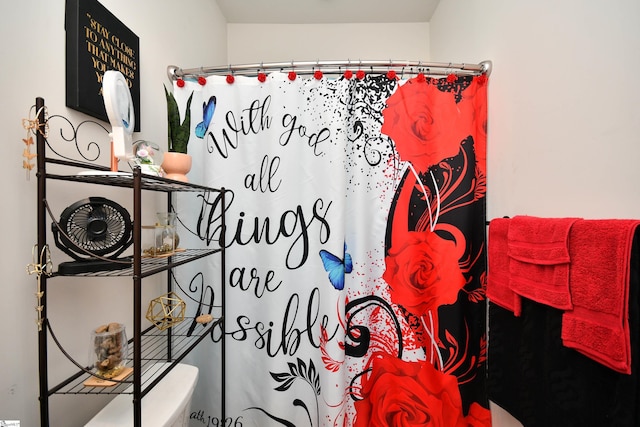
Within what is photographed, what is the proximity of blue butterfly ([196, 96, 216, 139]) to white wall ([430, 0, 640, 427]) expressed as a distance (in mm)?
1243

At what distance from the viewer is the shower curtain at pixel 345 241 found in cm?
122

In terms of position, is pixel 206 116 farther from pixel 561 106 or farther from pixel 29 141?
pixel 561 106

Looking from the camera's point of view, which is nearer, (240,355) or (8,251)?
(8,251)

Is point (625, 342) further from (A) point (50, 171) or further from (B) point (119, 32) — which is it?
(B) point (119, 32)

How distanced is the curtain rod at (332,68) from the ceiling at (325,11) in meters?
0.74

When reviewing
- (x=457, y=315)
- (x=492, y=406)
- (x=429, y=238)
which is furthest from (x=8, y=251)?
(x=492, y=406)

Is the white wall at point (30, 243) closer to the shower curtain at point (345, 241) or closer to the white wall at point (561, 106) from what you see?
the shower curtain at point (345, 241)

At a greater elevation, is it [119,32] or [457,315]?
[119,32]

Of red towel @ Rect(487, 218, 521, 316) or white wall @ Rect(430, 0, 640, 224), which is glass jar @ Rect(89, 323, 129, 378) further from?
white wall @ Rect(430, 0, 640, 224)

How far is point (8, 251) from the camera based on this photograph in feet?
2.19

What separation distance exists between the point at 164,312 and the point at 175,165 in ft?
1.64

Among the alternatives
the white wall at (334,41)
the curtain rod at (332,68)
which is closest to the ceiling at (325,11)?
the white wall at (334,41)

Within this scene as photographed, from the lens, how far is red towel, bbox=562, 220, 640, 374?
0.59 metres

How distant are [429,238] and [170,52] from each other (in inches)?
58.0
